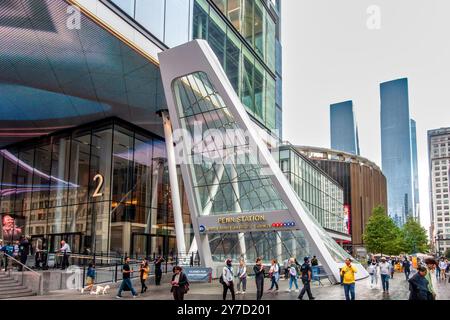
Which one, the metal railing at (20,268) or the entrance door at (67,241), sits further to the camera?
the entrance door at (67,241)

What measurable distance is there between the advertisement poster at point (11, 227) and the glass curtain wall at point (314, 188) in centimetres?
2872

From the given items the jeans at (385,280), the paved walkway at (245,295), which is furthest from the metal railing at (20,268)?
the jeans at (385,280)

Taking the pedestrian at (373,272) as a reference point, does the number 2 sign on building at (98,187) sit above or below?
above

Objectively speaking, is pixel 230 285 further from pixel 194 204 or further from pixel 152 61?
pixel 152 61

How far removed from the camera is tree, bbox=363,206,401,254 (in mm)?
73875

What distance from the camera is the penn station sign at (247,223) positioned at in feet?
84.8

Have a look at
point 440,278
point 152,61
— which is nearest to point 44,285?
point 152,61

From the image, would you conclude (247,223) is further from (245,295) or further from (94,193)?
(94,193)

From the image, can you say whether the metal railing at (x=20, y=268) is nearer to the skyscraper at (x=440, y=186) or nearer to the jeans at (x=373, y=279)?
the jeans at (x=373, y=279)

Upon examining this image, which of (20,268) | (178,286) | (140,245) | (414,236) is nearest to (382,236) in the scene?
(414,236)

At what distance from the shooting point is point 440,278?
110ft

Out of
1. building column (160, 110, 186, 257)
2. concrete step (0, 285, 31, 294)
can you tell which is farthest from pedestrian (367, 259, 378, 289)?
concrete step (0, 285, 31, 294)
